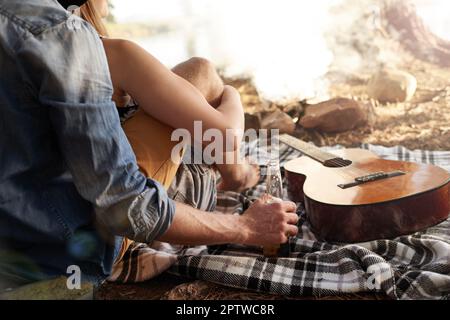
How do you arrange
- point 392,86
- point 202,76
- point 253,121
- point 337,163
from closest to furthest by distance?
point 202,76 < point 337,163 < point 253,121 < point 392,86

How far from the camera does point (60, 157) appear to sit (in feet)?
3.78

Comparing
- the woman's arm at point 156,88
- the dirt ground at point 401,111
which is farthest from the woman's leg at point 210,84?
the dirt ground at point 401,111

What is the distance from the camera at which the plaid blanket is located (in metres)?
1.43

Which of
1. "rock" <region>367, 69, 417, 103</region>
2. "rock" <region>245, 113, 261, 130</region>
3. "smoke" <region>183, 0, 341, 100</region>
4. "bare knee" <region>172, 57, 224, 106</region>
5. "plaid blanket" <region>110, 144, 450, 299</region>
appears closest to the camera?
"plaid blanket" <region>110, 144, 450, 299</region>

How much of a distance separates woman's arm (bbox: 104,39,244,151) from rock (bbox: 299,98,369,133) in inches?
73.8

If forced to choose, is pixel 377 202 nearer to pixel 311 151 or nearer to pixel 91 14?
pixel 311 151

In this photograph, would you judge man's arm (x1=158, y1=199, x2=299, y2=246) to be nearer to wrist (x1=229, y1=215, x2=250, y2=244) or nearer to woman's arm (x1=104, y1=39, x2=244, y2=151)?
wrist (x1=229, y1=215, x2=250, y2=244)

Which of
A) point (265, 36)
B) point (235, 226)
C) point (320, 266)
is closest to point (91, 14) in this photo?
point (235, 226)

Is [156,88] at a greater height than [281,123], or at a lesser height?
greater

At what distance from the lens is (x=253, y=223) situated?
1.50 meters

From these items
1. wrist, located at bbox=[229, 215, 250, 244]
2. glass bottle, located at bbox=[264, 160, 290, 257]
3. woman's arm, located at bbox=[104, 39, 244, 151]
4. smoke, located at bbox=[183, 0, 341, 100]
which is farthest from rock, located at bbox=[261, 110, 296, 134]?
wrist, located at bbox=[229, 215, 250, 244]

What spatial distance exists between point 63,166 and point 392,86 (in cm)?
305

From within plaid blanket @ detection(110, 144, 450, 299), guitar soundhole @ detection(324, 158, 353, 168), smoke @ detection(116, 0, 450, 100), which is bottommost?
plaid blanket @ detection(110, 144, 450, 299)

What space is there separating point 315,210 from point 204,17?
10.2 feet
